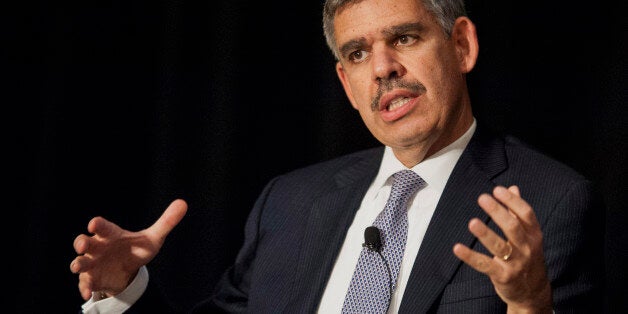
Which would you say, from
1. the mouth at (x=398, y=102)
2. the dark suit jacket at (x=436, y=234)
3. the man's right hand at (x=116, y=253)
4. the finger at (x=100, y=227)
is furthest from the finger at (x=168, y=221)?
the mouth at (x=398, y=102)

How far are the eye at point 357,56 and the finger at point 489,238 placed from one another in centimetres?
73

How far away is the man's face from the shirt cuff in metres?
0.68

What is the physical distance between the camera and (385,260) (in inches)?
68.4

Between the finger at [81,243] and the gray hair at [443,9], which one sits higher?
the gray hair at [443,9]

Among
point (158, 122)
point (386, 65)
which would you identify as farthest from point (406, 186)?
point (158, 122)

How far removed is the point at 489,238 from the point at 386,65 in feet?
2.04

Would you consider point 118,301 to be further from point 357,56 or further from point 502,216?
point 502,216

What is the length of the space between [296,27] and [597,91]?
0.93m

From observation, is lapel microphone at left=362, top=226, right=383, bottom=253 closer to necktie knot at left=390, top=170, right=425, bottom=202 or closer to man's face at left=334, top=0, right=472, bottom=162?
necktie knot at left=390, top=170, right=425, bottom=202

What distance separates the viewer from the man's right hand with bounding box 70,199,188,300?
1655 millimetres

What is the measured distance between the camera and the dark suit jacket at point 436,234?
1593mm

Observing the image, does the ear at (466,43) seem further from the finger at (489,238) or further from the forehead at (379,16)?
the finger at (489,238)

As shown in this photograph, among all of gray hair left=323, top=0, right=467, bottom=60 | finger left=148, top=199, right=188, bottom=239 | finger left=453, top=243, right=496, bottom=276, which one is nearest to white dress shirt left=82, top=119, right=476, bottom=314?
finger left=148, top=199, right=188, bottom=239

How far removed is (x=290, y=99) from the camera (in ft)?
7.97
